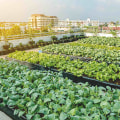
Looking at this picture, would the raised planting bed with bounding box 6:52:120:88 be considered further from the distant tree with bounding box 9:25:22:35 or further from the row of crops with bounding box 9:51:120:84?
the distant tree with bounding box 9:25:22:35

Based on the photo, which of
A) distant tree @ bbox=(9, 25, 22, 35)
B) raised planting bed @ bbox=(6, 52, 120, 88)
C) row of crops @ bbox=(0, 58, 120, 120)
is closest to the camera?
row of crops @ bbox=(0, 58, 120, 120)

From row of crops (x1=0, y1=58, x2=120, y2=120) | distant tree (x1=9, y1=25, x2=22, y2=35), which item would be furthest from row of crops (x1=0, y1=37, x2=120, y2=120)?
distant tree (x1=9, y1=25, x2=22, y2=35)

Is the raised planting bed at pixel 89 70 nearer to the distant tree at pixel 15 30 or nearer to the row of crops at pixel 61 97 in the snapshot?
the row of crops at pixel 61 97

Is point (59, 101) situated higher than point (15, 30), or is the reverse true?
point (15, 30)

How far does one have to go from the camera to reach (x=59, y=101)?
225 centimetres

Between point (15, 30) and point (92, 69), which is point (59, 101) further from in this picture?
point (15, 30)

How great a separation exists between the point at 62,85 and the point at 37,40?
8099 mm

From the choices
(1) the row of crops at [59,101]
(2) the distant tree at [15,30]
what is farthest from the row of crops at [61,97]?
(2) the distant tree at [15,30]

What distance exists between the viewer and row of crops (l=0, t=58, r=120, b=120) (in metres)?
1.97

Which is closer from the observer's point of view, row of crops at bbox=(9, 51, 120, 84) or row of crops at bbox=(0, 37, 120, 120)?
row of crops at bbox=(0, 37, 120, 120)

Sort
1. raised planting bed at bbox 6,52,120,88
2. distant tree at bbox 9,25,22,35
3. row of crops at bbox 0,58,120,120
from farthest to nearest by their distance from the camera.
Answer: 1. distant tree at bbox 9,25,22,35
2. raised planting bed at bbox 6,52,120,88
3. row of crops at bbox 0,58,120,120

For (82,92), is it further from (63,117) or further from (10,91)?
(10,91)

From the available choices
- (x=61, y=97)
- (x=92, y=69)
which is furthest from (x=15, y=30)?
(x=61, y=97)

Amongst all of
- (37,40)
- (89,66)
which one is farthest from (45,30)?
(89,66)
